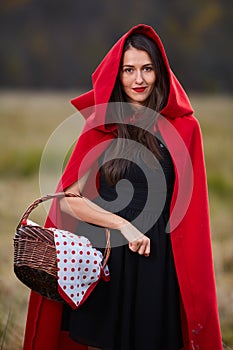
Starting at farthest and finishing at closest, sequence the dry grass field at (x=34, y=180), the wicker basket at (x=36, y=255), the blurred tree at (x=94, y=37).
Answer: the blurred tree at (x=94, y=37) → the dry grass field at (x=34, y=180) → the wicker basket at (x=36, y=255)

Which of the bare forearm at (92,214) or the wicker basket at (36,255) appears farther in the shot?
the bare forearm at (92,214)

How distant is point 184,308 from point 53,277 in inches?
28.1

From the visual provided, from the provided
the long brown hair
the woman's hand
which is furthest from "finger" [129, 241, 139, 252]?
the long brown hair

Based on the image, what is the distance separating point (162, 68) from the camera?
9.78 feet

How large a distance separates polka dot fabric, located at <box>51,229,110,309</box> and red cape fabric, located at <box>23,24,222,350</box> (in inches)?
14.3

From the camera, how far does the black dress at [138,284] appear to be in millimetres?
2936

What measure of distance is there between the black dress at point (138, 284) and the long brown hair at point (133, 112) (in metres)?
0.06

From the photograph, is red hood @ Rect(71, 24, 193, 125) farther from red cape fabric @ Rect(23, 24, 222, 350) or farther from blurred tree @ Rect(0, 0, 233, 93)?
blurred tree @ Rect(0, 0, 233, 93)

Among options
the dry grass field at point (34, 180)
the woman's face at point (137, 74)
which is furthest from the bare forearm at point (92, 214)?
the dry grass field at point (34, 180)

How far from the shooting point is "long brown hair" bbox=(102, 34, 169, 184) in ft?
9.69

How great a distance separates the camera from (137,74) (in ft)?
9.59

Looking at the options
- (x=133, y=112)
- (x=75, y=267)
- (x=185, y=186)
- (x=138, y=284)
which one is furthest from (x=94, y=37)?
(x=75, y=267)

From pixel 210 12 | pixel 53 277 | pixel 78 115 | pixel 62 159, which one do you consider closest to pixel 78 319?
pixel 53 277

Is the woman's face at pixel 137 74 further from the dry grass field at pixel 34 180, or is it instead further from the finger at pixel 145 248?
the dry grass field at pixel 34 180
